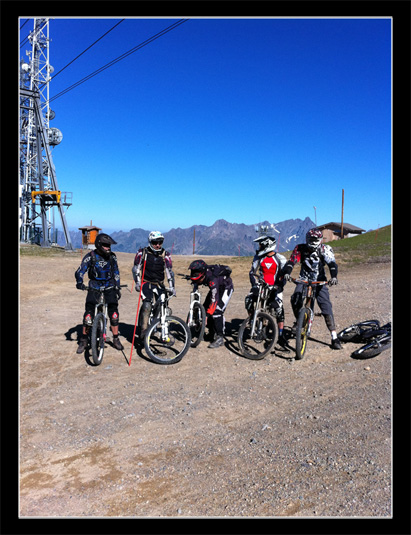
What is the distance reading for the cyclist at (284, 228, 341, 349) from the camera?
7.76 m

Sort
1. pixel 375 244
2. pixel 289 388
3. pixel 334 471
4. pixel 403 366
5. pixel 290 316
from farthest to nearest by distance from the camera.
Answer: pixel 375 244
pixel 290 316
pixel 289 388
pixel 334 471
pixel 403 366

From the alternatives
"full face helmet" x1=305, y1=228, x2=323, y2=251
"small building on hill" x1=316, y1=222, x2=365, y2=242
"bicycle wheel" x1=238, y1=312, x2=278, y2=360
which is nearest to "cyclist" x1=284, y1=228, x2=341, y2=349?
"full face helmet" x1=305, y1=228, x2=323, y2=251

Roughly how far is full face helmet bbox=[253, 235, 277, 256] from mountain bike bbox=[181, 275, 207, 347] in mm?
1678

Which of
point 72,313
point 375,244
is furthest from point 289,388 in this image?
point 375,244

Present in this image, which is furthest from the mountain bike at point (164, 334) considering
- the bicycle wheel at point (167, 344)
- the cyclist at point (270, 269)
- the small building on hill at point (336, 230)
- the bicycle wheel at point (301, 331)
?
the small building on hill at point (336, 230)

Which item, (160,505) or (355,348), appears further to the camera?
(355,348)

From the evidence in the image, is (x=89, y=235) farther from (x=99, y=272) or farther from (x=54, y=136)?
(x=99, y=272)

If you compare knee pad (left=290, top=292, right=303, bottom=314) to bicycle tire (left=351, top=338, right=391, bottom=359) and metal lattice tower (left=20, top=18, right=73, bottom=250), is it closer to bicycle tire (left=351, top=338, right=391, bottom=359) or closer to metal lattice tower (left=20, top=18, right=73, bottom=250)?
bicycle tire (left=351, top=338, right=391, bottom=359)

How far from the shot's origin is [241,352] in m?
7.80

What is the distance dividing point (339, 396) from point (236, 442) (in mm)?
2084

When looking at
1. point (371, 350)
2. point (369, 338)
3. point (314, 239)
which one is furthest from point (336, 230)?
point (371, 350)

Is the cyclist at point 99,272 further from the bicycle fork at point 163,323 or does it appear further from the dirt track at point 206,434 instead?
the dirt track at point 206,434

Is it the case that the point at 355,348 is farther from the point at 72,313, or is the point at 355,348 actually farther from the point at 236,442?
the point at 72,313

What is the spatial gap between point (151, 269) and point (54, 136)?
2098 inches
